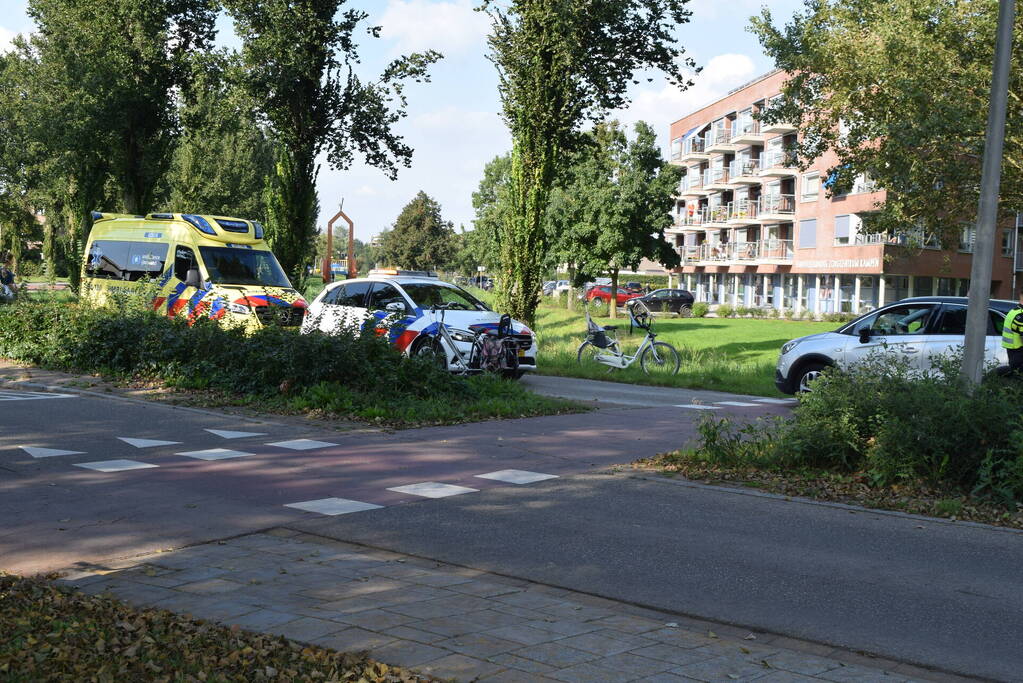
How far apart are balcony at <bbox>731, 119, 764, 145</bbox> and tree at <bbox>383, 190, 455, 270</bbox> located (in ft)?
103

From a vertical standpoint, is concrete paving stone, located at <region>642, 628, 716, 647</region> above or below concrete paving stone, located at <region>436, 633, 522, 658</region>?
below

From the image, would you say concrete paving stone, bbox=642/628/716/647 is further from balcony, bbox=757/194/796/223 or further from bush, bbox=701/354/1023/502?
balcony, bbox=757/194/796/223

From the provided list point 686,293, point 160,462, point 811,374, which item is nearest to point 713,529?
point 160,462

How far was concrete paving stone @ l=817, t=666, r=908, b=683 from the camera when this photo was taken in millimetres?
4164

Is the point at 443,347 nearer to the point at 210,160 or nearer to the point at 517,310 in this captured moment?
the point at 517,310

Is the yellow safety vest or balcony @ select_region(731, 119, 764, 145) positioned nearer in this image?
the yellow safety vest

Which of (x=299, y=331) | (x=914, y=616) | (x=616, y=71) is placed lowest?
(x=914, y=616)

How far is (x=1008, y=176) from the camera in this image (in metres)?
22.0

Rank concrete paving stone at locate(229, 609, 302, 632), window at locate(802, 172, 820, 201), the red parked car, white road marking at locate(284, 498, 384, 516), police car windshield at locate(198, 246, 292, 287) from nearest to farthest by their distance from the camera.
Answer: concrete paving stone at locate(229, 609, 302, 632), white road marking at locate(284, 498, 384, 516), police car windshield at locate(198, 246, 292, 287), the red parked car, window at locate(802, 172, 820, 201)

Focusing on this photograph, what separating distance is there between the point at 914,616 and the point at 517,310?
62.0ft

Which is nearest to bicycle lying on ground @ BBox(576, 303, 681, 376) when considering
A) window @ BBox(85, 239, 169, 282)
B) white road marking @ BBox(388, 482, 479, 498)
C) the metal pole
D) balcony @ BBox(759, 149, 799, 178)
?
window @ BBox(85, 239, 169, 282)

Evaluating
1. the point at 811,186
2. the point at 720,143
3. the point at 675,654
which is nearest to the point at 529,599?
the point at 675,654

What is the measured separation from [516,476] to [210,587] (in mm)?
3897

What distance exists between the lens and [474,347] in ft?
51.6
